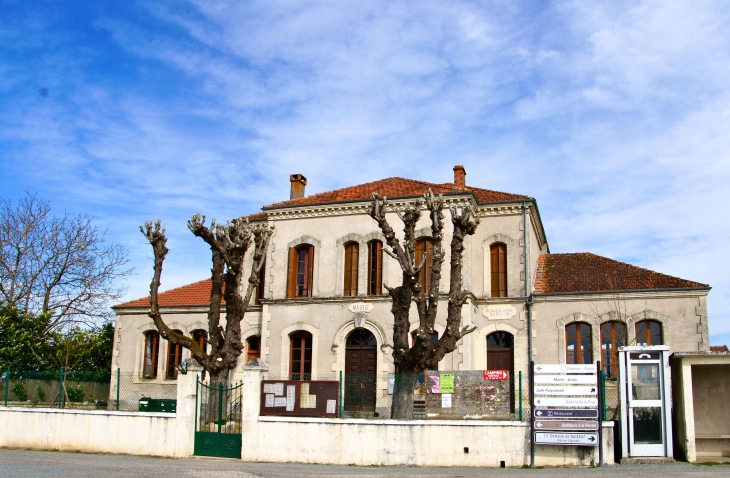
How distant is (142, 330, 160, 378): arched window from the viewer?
2850 cm

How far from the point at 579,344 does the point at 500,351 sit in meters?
2.63

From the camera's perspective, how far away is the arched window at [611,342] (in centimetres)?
2311

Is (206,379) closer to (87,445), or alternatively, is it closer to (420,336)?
(87,445)

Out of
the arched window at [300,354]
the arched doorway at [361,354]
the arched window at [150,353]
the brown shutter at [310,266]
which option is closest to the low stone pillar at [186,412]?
the arched doorway at [361,354]

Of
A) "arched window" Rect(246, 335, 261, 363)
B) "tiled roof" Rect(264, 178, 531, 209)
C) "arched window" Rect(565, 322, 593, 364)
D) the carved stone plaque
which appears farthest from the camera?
"arched window" Rect(246, 335, 261, 363)

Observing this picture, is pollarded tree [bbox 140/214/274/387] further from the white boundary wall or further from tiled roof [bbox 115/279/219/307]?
tiled roof [bbox 115/279/219/307]

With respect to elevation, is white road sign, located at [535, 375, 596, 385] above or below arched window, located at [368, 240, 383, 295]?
below

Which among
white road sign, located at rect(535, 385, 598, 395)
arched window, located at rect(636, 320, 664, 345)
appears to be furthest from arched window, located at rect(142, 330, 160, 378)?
white road sign, located at rect(535, 385, 598, 395)

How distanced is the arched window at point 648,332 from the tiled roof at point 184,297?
16167 mm

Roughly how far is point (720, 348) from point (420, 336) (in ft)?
68.5

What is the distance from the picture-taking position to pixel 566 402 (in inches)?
558

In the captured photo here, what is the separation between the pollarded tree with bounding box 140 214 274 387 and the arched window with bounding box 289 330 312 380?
5.50 m

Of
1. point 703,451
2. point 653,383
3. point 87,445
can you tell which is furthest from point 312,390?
point 703,451

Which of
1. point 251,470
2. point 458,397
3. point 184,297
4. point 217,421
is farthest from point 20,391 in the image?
point 458,397
